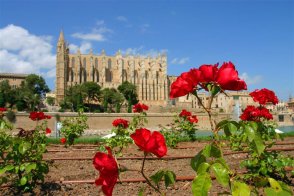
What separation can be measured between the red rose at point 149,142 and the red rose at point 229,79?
49 centimetres

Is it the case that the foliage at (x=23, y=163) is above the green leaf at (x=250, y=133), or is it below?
below

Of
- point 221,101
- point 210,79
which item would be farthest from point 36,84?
point 210,79

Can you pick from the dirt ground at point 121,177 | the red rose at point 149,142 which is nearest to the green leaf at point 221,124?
the red rose at point 149,142

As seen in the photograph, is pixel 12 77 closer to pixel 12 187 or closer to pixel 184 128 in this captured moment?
pixel 184 128

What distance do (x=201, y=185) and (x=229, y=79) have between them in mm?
590

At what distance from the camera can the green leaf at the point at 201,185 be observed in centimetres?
160

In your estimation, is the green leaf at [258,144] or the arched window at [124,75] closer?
the green leaf at [258,144]

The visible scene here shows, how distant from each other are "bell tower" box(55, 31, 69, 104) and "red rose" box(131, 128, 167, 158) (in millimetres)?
77583

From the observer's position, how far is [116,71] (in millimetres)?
88688

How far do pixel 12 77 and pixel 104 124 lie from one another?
167 ft

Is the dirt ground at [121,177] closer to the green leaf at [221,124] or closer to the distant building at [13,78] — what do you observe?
the green leaf at [221,124]

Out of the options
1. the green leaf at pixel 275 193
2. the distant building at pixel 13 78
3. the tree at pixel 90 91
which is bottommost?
the green leaf at pixel 275 193

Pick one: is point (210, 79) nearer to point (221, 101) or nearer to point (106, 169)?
point (106, 169)

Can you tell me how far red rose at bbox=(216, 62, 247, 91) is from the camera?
1.91m
